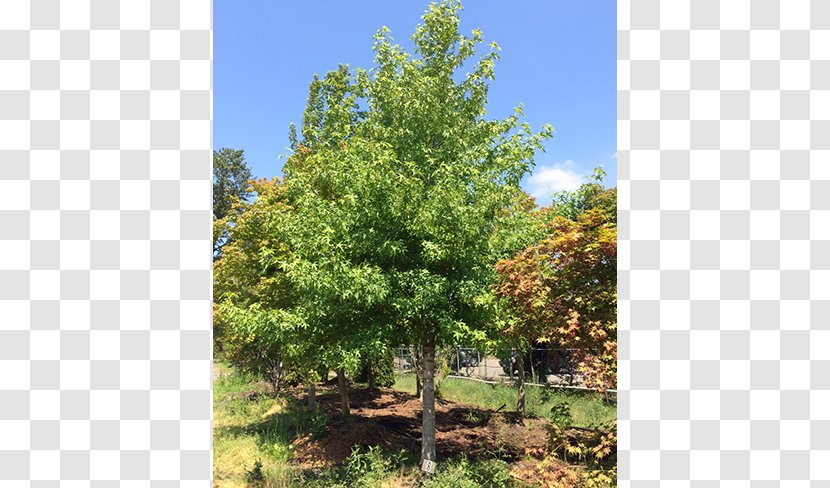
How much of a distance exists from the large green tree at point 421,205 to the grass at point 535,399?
4.07 metres

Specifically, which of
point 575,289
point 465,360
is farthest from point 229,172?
point 575,289

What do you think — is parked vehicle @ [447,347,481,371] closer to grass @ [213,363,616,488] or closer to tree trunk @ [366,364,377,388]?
grass @ [213,363,616,488]

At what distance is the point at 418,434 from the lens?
29.9ft

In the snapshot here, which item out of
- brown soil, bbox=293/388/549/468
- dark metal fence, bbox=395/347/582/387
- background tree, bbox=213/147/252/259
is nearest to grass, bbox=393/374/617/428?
dark metal fence, bbox=395/347/582/387

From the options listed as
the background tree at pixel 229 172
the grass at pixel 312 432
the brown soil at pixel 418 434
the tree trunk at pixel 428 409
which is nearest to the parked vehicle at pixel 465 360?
the grass at pixel 312 432

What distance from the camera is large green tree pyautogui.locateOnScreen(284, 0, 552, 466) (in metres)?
5.51

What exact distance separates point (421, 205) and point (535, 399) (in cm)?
872

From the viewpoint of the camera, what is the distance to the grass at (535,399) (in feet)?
31.7

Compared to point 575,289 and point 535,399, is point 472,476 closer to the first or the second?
point 575,289

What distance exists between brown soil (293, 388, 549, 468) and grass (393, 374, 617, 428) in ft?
2.74

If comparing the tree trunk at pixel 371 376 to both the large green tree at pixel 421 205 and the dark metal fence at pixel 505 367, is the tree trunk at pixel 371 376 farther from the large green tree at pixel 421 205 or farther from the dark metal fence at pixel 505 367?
the large green tree at pixel 421 205
